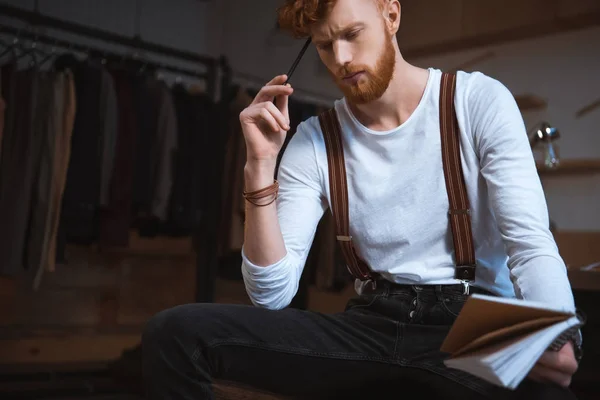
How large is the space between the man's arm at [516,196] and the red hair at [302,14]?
0.31 metres

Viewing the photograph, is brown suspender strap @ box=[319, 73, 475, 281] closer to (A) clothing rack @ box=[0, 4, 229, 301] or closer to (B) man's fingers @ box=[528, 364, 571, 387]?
(B) man's fingers @ box=[528, 364, 571, 387]

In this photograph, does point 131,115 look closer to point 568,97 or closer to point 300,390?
point 568,97

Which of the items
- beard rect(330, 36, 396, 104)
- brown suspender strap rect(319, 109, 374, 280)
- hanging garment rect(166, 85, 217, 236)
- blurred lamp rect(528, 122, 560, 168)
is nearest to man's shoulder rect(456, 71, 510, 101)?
beard rect(330, 36, 396, 104)

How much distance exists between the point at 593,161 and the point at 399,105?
2.13 metres

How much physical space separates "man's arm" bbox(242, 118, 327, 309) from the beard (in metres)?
0.15

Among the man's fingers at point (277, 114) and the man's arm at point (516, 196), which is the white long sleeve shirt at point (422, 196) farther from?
the man's fingers at point (277, 114)

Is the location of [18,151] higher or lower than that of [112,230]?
higher

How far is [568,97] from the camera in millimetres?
3316

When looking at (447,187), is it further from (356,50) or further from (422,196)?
(356,50)

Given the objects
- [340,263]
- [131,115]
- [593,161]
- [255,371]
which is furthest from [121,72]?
[255,371]

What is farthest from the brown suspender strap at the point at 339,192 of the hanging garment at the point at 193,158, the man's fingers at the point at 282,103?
the hanging garment at the point at 193,158

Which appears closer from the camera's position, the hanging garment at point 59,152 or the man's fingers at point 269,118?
the man's fingers at point 269,118

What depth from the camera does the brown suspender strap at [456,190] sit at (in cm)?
120

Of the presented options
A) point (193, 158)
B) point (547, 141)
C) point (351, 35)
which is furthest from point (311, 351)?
point (193, 158)
